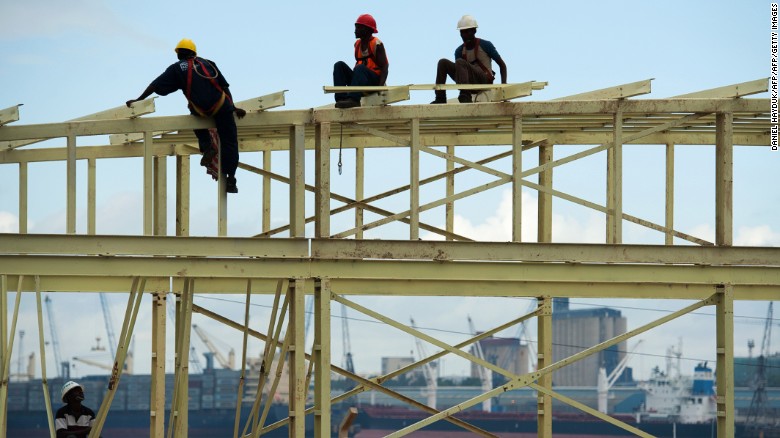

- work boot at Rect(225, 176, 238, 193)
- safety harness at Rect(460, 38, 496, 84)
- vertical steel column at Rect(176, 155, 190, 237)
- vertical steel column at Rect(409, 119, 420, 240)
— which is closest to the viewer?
vertical steel column at Rect(409, 119, 420, 240)

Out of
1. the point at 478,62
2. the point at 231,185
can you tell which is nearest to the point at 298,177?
the point at 231,185

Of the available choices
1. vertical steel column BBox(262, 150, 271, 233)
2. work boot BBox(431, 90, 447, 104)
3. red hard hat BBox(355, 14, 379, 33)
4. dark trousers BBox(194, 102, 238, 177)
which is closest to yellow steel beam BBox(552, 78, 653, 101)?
work boot BBox(431, 90, 447, 104)

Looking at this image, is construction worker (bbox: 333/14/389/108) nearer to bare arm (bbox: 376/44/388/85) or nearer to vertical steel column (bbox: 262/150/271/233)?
bare arm (bbox: 376/44/388/85)

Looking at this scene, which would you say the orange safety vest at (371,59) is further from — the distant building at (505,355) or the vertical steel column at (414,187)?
the distant building at (505,355)

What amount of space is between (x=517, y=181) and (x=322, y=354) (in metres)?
3.39

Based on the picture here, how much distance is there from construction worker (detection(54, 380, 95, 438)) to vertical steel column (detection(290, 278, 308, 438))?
2.58m

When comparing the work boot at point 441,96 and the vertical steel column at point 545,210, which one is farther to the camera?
the vertical steel column at point 545,210

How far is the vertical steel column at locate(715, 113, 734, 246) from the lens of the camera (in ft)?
58.8

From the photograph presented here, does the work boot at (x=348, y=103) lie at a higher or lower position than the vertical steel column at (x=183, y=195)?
higher

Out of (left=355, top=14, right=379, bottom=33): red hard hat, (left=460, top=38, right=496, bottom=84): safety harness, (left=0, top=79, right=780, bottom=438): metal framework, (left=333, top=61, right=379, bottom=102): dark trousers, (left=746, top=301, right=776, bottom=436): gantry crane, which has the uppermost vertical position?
(left=355, top=14, right=379, bottom=33): red hard hat

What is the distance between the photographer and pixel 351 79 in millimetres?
18422

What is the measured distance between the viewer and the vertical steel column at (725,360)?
17.7 metres

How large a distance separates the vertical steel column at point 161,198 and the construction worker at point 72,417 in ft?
7.61

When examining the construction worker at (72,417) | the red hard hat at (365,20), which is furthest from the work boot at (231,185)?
the construction worker at (72,417)
